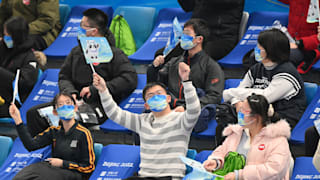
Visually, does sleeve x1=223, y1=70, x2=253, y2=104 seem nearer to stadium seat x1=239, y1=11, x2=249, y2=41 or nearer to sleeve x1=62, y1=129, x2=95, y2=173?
sleeve x1=62, y1=129, x2=95, y2=173

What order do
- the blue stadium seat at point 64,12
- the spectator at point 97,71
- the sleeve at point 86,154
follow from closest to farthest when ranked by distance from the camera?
the sleeve at point 86,154 < the spectator at point 97,71 < the blue stadium seat at point 64,12

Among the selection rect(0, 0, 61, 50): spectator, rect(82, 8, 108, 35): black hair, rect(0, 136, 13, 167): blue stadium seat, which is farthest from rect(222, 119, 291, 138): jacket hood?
rect(0, 0, 61, 50): spectator

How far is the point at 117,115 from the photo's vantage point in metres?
4.55

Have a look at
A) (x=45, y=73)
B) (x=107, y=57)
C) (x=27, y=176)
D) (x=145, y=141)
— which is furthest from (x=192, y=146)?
(x=45, y=73)

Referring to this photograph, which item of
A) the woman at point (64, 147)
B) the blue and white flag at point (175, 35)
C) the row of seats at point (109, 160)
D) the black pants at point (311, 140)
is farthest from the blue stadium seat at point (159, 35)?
Result: the black pants at point (311, 140)

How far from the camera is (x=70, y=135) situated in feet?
15.4

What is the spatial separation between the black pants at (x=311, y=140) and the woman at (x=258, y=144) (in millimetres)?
474

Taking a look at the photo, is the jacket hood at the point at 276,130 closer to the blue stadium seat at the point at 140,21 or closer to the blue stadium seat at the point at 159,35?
the blue stadium seat at the point at 159,35

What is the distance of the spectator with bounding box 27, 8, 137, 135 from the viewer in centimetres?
548

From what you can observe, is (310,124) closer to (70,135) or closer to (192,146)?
(192,146)

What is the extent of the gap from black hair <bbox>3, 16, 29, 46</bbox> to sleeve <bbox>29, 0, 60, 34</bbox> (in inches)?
30.9

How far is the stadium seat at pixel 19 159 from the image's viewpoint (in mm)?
5047

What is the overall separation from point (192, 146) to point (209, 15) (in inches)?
61.7

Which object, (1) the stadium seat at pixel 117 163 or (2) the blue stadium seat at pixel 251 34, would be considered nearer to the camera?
(1) the stadium seat at pixel 117 163
